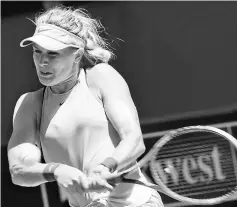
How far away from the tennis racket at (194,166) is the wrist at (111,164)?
0.12 m

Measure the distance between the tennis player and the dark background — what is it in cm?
198

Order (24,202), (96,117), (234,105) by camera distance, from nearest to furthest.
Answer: (96,117), (234,105), (24,202)

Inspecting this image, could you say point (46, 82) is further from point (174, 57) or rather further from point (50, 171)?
point (174, 57)

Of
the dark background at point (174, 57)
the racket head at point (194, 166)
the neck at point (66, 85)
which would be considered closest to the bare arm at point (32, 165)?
the neck at point (66, 85)

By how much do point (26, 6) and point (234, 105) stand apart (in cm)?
154

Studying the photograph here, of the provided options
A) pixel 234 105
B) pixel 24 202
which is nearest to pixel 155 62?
pixel 234 105

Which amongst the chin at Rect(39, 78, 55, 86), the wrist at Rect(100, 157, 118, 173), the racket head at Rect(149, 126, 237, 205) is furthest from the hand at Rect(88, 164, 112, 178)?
the chin at Rect(39, 78, 55, 86)

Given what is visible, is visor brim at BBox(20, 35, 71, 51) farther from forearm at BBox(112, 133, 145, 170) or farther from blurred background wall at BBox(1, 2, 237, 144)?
blurred background wall at BBox(1, 2, 237, 144)

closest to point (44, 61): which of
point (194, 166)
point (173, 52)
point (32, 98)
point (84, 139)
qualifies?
point (32, 98)

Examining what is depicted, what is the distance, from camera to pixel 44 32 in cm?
317

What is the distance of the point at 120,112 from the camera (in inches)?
121

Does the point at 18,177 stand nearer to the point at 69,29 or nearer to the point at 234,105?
the point at 69,29

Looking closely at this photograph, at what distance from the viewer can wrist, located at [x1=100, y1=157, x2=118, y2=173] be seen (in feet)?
9.70

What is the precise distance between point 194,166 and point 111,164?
0.61m
